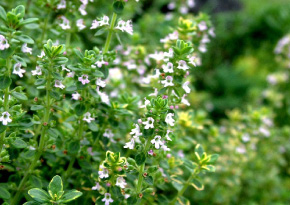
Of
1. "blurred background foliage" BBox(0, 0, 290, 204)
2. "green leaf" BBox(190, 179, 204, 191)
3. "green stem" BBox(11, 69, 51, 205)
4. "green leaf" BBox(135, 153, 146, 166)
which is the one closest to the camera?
"green leaf" BBox(135, 153, 146, 166)

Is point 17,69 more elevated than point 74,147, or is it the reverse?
point 17,69

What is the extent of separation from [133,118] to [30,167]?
58cm

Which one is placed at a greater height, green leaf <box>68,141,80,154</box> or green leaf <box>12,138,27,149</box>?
green leaf <box>68,141,80,154</box>

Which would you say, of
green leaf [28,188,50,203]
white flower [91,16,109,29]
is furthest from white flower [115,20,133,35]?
green leaf [28,188,50,203]

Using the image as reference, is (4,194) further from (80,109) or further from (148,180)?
(148,180)

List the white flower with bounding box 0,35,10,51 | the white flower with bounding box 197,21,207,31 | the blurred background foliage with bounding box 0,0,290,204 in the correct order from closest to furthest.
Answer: the white flower with bounding box 0,35,10,51
the white flower with bounding box 197,21,207,31
the blurred background foliage with bounding box 0,0,290,204

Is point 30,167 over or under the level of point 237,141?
under

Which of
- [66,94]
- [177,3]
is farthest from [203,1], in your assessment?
[66,94]

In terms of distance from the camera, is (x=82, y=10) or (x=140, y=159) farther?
(x=82, y=10)

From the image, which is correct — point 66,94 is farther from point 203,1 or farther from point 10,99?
point 203,1

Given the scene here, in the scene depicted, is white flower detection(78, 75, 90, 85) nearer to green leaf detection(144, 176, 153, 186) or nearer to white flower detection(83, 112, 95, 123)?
white flower detection(83, 112, 95, 123)

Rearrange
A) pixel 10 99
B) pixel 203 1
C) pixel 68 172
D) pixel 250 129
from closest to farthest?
pixel 10 99 → pixel 68 172 → pixel 250 129 → pixel 203 1

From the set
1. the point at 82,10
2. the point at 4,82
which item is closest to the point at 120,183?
the point at 4,82

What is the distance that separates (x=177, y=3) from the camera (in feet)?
9.87
